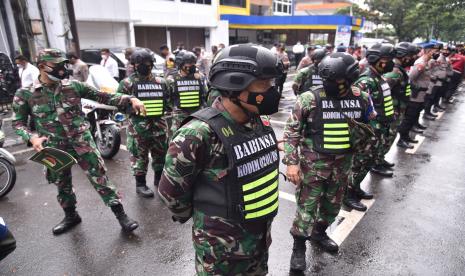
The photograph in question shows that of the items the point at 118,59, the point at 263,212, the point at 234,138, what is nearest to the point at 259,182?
the point at 263,212

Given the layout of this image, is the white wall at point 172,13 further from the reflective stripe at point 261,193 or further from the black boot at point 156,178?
the reflective stripe at point 261,193

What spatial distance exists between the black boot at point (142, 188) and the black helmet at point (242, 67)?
323 centimetres

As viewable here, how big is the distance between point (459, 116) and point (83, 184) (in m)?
10.6

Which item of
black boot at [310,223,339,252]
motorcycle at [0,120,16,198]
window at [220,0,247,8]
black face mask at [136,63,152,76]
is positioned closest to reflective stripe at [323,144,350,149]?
black boot at [310,223,339,252]

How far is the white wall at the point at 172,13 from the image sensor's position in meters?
21.7

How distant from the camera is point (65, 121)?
11.1 ft

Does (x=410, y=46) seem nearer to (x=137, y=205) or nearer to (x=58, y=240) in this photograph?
(x=137, y=205)

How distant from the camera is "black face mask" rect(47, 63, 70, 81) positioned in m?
3.20

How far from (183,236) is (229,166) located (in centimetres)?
224

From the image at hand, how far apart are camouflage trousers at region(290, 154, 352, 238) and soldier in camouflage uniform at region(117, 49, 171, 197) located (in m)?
2.33

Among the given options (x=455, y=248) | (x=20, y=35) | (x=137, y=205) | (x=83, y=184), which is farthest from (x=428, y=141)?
(x=20, y=35)

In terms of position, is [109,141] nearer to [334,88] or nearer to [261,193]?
[334,88]

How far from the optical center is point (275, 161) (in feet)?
6.39

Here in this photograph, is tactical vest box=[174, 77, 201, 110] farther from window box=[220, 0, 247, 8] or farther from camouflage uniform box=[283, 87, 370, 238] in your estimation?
window box=[220, 0, 247, 8]
